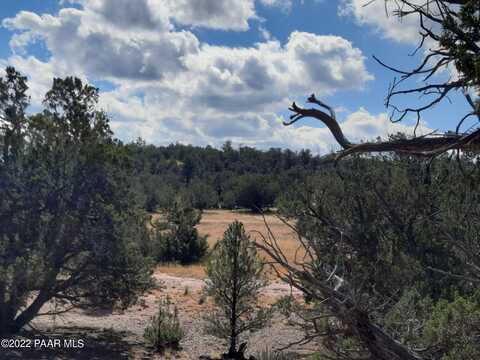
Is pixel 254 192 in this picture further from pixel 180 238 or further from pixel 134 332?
Answer: pixel 134 332

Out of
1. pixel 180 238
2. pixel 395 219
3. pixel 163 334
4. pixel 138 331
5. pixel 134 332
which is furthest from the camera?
pixel 180 238

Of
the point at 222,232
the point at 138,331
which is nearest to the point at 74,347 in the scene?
the point at 138,331

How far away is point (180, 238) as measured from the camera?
104 ft

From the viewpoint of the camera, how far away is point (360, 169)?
15.3 metres

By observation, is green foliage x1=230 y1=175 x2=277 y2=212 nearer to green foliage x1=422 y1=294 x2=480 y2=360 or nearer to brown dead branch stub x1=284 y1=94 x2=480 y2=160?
green foliage x1=422 y1=294 x2=480 y2=360

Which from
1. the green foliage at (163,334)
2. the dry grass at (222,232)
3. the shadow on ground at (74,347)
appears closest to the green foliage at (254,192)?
the dry grass at (222,232)

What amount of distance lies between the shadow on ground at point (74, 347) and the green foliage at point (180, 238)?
15.8 metres

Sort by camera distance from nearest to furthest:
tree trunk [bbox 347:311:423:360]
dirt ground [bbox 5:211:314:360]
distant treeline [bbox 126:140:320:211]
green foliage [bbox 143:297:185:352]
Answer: tree trunk [bbox 347:311:423:360] < dirt ground [bbox 5:211:314:360] < green foliage [bbox 143:297:185:352] < distant treeline [bbox 126:140:320:211]

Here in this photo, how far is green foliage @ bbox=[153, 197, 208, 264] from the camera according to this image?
3144 centimetres

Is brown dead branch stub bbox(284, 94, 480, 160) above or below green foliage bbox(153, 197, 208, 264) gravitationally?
above

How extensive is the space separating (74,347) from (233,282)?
4624 mm

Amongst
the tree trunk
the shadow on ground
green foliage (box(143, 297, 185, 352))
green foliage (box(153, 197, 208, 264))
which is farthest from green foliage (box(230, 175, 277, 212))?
the tree trunk

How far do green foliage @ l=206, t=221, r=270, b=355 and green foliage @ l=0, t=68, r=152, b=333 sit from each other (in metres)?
2.30

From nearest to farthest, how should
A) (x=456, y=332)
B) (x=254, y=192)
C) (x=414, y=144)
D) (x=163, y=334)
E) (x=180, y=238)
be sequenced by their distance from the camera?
(x=414, y=144) → (x=456, y=332) → (x=163, y=334) → (x=180, y=238) → (x=254, y=192)
